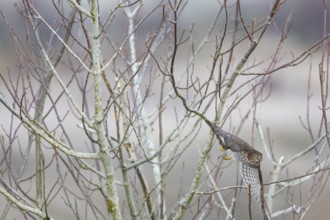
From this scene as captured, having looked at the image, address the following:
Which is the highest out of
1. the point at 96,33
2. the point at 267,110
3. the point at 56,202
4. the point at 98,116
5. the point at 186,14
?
the point at 186,14

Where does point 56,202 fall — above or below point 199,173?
above

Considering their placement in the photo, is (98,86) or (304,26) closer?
(98,86)

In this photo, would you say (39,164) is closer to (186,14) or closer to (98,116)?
(98,116)

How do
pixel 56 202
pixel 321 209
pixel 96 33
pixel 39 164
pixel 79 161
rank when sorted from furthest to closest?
pixel 56 202, pixel 321 209, pixel 39 164, pixel 79 161, pixel 96 33

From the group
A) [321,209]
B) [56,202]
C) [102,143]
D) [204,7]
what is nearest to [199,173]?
[102,143]

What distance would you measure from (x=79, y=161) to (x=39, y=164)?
0.33 m

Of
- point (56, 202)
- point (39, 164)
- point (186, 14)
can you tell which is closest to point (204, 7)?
point (186, 14)

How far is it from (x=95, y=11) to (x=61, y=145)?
54cm

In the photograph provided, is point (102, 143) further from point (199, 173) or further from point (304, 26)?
point (304, 26)

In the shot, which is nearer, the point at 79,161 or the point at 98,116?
the point at 98,116

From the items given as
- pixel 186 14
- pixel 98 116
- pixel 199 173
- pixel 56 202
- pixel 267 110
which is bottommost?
pixel 199 173

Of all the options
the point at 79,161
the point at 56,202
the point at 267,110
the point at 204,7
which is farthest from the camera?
the point at 204,7

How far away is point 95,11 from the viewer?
2.55 metres

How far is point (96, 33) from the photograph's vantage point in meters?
2.54
